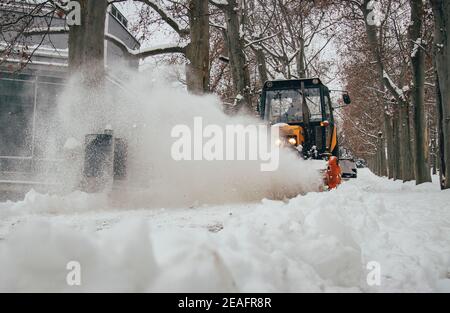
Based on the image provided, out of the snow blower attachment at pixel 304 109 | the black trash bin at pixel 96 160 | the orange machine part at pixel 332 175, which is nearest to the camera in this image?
the black trash bin at pixel 96 160

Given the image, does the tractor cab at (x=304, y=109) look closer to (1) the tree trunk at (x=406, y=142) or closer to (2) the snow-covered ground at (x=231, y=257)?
(2) the snow-covered ground at (x=231, y=257)

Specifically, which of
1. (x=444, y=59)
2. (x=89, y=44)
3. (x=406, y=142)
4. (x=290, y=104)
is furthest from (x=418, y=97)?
(x=89, y=44)

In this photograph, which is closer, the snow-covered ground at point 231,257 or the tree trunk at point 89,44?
the snow-covered ground at point 231,257

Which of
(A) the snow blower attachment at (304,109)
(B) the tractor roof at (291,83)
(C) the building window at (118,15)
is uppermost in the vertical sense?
(C) the building window at (118,15)

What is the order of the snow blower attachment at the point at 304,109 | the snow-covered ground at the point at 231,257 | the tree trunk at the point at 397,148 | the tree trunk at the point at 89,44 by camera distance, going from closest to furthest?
the snow-covered ground at the point at 231,257 < the tree trunk at the point at 89,44 < the snow blower attachment at the point at 304,109 < the tree trunk at the point at 397,148

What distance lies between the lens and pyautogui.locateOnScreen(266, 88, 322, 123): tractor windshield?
30.7 feet

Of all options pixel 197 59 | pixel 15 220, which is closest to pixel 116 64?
pixel 197 59

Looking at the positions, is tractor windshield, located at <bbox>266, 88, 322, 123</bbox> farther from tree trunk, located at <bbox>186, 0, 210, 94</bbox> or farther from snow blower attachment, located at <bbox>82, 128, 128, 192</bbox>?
snow blower attachment, located at <bbox>82, 128, 128, 192</bbox>

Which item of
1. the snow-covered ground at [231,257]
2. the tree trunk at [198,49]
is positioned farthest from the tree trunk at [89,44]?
the snow-covered ground at [231,257]

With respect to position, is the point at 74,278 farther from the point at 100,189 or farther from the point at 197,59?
the point at 197,59

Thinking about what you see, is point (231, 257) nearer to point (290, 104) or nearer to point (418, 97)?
point (290, 104)

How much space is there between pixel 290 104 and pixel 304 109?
543 millimetres

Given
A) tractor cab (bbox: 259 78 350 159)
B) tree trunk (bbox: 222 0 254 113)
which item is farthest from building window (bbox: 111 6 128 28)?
tractor cab (bbox: 259 78 350 159)

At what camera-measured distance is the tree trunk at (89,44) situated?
756 cm
